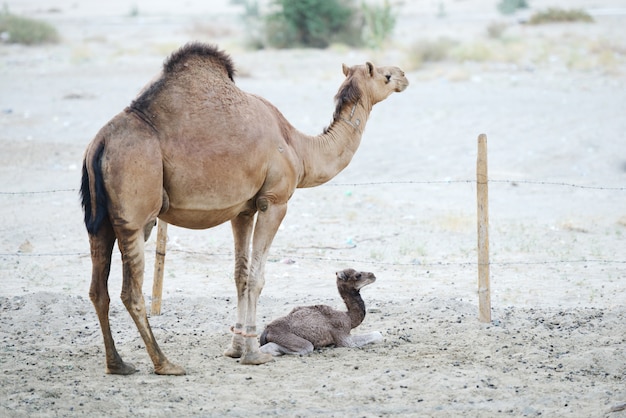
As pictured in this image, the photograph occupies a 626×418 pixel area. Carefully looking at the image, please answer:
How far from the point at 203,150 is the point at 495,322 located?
11.3 feet

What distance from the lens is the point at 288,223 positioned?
1303 cm

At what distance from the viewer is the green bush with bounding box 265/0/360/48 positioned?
103 feet

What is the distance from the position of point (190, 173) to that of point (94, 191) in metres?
0.75

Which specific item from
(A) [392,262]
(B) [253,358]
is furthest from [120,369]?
(A) [392,262]

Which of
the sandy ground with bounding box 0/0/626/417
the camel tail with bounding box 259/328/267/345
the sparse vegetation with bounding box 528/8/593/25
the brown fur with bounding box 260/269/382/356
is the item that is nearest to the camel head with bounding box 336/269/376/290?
the brown fur with bounding box 260/269/382/356

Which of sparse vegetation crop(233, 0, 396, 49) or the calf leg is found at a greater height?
sparse vegetation crop(233, 0, 396, 49)

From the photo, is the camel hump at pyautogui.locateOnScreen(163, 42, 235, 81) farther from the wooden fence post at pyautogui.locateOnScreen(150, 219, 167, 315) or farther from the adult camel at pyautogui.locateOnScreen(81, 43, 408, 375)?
the wooden fence post at pyautogui.locateOnScreen(150, 219, 167, 315)

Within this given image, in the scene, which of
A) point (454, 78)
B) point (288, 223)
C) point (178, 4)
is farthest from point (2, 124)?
point (178, 4)

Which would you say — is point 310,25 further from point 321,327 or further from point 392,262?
point 321,327

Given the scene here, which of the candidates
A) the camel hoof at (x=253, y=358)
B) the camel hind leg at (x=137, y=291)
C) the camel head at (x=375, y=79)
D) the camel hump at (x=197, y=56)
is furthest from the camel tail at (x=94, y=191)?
the camel head at (x=375, y=79)

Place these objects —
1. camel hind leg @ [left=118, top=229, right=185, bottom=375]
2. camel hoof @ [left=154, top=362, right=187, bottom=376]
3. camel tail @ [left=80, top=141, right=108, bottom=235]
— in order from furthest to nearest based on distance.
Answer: camel hoof @ [left=154, top=362, right=187, bottom=376]
camel hind leg @ [left=118, top=229, right=185, bottom=375]
camel tail @ [left=80, top=141, right=108, bottom=235]

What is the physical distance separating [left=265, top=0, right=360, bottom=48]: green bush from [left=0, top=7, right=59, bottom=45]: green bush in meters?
9.32

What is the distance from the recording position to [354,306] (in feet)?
26.5

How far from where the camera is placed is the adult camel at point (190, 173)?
22.1 feet
